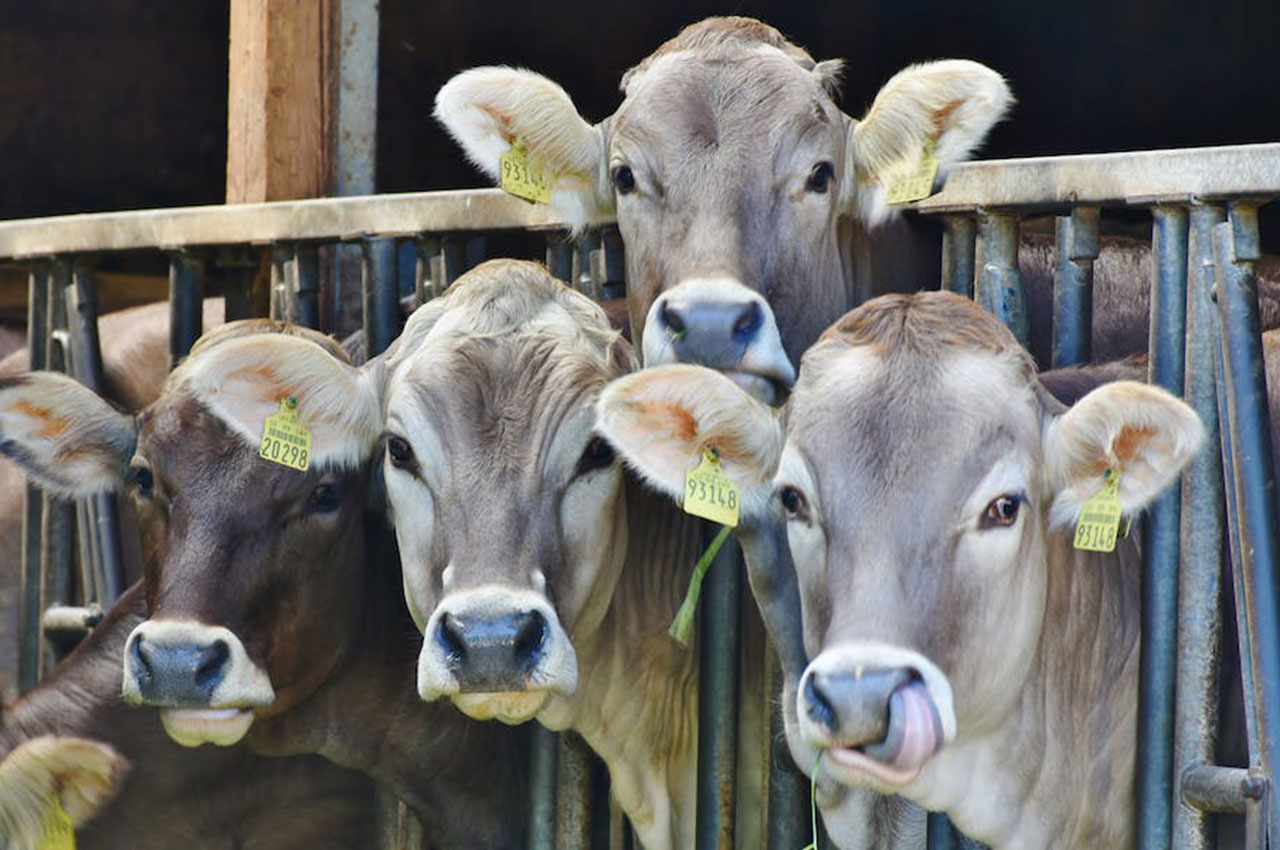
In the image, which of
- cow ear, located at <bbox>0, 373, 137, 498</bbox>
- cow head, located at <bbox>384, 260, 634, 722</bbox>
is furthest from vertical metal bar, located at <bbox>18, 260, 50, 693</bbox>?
cow head, located at <bbox>384, 260, 634, 722</bbox>

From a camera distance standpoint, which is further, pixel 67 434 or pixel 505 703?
pixel 67 434

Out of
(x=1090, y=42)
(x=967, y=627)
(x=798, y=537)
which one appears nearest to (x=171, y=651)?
(x=798, y=537)

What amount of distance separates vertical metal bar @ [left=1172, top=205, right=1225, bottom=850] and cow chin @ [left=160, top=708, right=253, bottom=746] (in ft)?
6.83

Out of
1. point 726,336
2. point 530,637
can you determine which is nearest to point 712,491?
point 726,336

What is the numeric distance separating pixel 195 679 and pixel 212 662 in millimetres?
55

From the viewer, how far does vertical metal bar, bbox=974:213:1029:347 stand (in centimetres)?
466

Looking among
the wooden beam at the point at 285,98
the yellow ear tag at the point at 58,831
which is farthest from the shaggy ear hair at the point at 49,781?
the wooden beam at the point at 285,98

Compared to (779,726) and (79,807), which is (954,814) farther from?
(79,807)

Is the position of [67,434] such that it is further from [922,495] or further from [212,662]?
[922,495]

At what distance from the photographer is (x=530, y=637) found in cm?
418

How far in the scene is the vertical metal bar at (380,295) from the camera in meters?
5.66

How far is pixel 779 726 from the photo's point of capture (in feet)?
16.2

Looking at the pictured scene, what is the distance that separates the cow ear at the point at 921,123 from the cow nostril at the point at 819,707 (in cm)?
172

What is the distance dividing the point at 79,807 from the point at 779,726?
5.65ft
